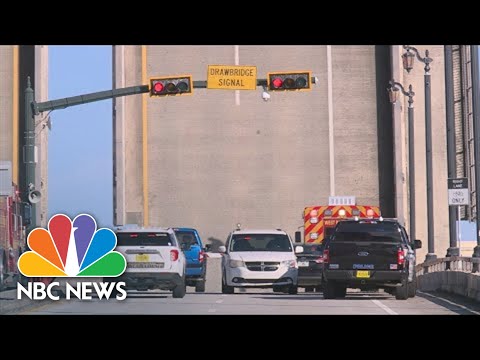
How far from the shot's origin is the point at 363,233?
105 ft

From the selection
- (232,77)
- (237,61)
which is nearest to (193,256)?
(232,77)

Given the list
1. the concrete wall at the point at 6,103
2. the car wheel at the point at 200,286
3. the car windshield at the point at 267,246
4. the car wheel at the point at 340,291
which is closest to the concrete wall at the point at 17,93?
the concrete wall at the point at 6,103

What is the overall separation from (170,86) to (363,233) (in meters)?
9.01

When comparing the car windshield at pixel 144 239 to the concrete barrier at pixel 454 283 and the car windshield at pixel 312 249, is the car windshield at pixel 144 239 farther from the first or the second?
the car windshield at pixel 312 249

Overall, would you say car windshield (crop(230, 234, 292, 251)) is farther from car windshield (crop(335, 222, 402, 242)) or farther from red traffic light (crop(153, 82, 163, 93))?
red traffic light (crop(153, 82, 163, 93))

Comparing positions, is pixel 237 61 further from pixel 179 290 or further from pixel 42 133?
pixel 179 290

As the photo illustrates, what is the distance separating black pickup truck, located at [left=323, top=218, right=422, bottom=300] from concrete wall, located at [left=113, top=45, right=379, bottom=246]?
21.8 metres

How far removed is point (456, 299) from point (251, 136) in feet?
72.7

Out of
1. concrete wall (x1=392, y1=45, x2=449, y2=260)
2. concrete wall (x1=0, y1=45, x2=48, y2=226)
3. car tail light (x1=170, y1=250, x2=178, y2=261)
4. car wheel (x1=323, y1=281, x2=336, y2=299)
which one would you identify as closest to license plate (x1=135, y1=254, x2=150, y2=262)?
car tail light (x1=170, y1=250, x2=178, y2=261)

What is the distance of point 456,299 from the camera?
3241 cm
